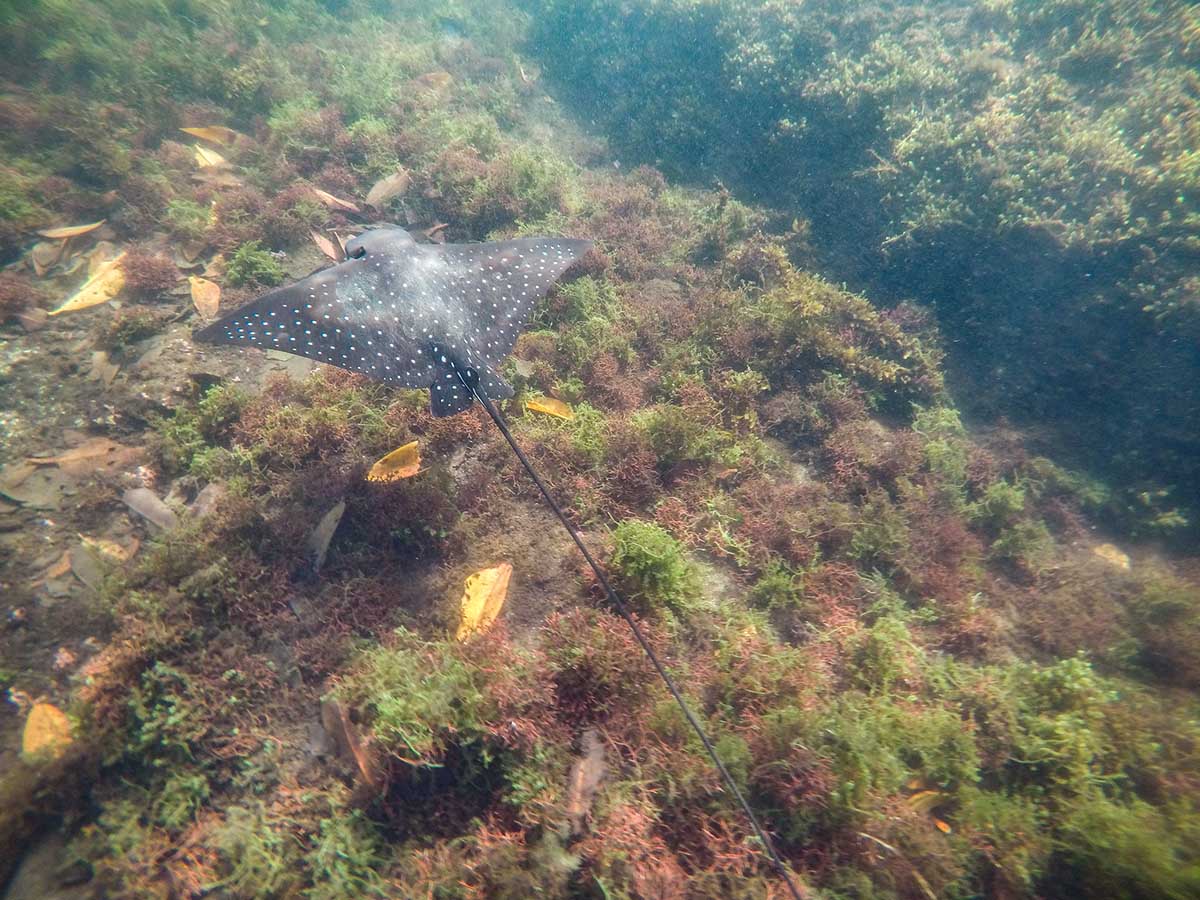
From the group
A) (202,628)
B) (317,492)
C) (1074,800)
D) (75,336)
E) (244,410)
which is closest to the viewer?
(1074,800)

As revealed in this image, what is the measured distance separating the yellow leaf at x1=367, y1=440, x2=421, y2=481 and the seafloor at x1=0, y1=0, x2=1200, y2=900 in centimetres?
9

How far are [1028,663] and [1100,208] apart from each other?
7.49 metres

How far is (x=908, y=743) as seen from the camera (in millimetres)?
3377

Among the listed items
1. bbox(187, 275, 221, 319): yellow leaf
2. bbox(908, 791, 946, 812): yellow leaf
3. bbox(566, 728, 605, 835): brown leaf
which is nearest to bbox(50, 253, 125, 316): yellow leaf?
bbox(187, 275, 221, 319): yellow leaf

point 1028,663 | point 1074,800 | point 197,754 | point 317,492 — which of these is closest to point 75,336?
point 317,492

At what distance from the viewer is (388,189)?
743cm

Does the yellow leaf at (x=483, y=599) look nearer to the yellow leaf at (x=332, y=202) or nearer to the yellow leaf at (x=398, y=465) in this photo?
the yellow leaf at (x=398, y=465)

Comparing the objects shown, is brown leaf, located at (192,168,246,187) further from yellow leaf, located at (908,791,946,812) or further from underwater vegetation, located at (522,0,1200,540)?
yellow leaf, located at (908,791,946,812)

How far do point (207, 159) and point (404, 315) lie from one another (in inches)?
266

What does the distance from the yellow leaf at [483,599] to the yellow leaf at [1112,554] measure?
25.1 ft

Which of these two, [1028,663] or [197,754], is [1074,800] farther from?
[197,754]

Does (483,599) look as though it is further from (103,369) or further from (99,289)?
(99,289)

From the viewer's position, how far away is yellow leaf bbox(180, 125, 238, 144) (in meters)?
8.28

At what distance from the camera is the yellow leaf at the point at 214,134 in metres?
8.28
